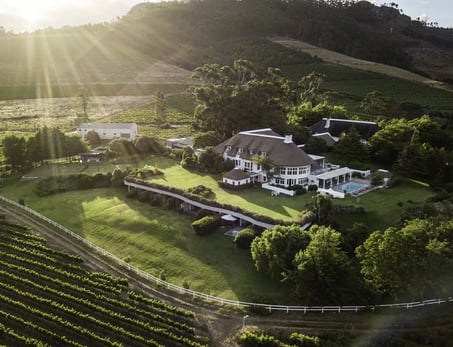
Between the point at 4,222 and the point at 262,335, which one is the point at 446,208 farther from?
the point at 4,222

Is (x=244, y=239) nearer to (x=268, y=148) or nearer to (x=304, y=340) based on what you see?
(x=304, y=340)

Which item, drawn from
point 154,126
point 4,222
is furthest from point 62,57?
point 4,222

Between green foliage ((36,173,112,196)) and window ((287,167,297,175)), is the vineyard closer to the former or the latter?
green foliage ((36,173,112,196))

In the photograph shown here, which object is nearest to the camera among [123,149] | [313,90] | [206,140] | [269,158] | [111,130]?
[269,158]

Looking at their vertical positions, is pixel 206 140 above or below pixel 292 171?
above

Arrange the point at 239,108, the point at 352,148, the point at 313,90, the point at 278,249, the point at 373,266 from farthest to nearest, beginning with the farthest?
the point at 313,90
the point at 239,108
the point at 352,148
the point at 278,249
the point at 373,266

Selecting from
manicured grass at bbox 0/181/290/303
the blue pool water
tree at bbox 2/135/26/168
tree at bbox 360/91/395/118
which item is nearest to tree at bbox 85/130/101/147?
tree at bbox 2/135/26/168

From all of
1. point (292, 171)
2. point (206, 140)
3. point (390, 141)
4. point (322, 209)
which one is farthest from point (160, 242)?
point (390, 141)
